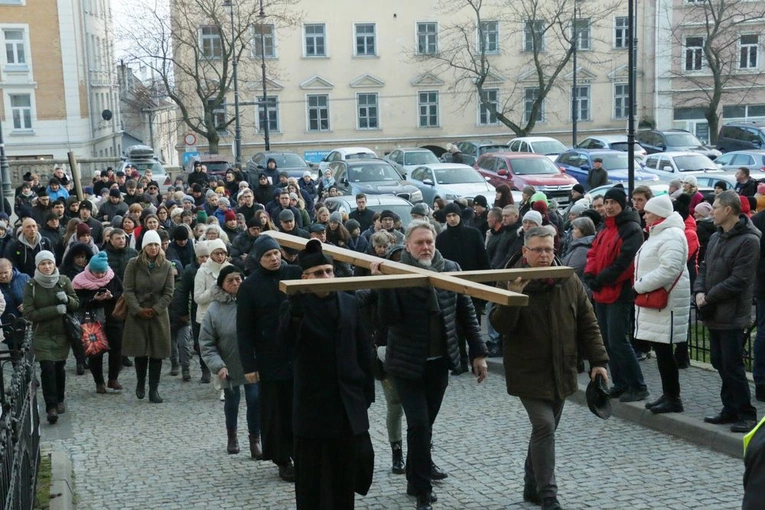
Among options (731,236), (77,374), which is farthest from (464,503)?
(77,374)

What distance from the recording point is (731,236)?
8594 mm

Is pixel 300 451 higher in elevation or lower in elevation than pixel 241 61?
lower

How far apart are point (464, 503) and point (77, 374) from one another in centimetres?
727

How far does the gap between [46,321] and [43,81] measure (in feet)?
145

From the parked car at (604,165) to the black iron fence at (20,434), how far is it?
2326cm

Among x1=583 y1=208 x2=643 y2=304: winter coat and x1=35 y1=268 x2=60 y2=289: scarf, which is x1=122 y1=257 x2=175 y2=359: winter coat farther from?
x1=583 y1=208 x2=643 y2=304: winter coat

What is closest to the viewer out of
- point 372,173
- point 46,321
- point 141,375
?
point 46,321

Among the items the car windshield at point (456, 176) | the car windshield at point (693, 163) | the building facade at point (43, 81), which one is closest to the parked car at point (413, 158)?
the car windshield at point (456, 176)

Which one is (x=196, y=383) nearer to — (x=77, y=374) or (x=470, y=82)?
(x=77, y=374)

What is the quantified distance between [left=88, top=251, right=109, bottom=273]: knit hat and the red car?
1770 cm

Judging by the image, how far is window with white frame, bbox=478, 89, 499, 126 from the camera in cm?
5347

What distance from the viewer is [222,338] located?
906 centimetres

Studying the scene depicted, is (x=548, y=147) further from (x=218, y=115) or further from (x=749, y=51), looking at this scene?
(x=218, y=115)

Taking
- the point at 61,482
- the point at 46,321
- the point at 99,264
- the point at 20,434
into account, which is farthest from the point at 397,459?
the point at 99,264
